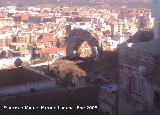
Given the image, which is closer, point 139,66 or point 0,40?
point 139,66

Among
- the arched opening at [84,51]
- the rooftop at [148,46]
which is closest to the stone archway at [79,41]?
the arched opening at [84,51]

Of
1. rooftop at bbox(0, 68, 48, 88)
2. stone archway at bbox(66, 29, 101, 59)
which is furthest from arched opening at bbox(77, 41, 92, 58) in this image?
rooftop at bbox(0, 68, 48, 88)

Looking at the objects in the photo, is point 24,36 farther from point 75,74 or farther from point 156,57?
point 156,57

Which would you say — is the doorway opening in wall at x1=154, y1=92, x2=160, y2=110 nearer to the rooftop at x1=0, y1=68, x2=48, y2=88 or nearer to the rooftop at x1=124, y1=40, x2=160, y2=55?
the rooftop at x1=124, y1=40, x2=160, y2=55

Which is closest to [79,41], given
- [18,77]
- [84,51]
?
[84,51]

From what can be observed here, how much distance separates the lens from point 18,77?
15.6 m

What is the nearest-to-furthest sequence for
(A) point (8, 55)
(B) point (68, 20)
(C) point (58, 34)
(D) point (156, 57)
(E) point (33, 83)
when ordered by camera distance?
(D) point (156, 57) → (E) point (33, 83) → (A) point (8, 55) → (C) point (58, 34) → (B) point (68, 20)

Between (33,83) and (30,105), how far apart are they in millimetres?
2289

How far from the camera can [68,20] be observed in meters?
72.1

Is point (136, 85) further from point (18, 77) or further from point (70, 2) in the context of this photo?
point (70, 2)

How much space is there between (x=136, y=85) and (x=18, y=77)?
6.83 m

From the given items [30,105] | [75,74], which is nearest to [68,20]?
[75,74]

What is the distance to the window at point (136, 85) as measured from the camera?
9.40m

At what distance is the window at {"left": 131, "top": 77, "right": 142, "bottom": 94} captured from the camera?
9.40m
